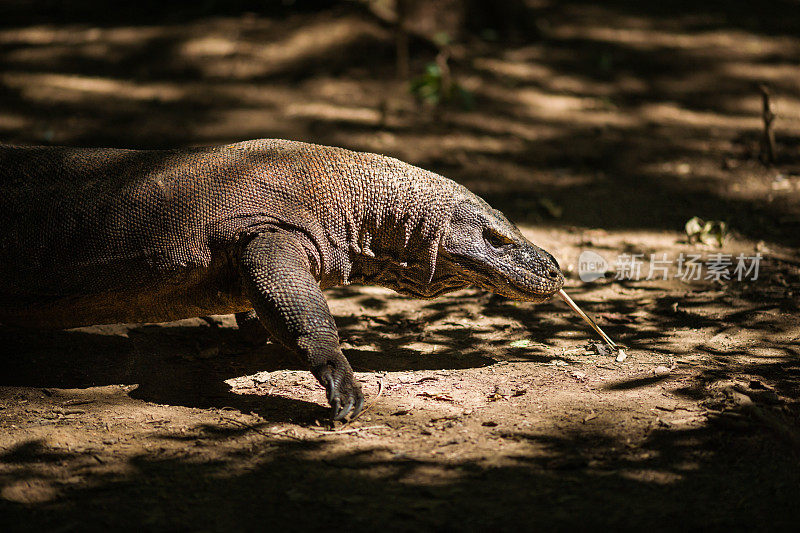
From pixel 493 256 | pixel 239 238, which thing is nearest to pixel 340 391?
pixel 239 238

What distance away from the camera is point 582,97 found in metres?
8.88

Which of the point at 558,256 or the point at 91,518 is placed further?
the point at 558,256

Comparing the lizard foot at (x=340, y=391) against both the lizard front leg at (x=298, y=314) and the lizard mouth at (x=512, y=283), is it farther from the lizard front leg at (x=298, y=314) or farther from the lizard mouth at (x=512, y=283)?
the lizard mouth at (x=512, y=283)

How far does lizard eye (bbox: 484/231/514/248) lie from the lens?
3.91 m

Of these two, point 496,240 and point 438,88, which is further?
point 438,88

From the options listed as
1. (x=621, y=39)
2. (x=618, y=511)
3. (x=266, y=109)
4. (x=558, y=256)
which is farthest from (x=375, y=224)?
(x=621, y=39)

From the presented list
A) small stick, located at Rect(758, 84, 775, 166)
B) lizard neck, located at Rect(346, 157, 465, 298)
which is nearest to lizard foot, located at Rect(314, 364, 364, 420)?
lizard neck, located at Rect(346, 157, 465, 298)

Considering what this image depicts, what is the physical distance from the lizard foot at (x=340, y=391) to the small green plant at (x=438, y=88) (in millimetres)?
5667

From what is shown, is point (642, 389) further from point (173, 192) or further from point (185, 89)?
point (185, 89)

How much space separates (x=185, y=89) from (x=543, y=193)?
452 centimetres

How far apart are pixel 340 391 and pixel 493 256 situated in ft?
3.93

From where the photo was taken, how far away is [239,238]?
359cm

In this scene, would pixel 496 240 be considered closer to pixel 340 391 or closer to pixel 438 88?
pixel 340 391

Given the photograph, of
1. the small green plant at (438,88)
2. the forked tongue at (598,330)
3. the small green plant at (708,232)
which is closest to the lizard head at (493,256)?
the forked tongue at (598,330)
